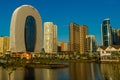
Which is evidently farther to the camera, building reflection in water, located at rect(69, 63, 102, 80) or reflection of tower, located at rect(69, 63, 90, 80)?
reflection of tower, located at rect(69, 63, 90, 80)

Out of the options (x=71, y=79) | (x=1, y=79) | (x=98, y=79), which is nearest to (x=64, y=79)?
(x=71, y=79)

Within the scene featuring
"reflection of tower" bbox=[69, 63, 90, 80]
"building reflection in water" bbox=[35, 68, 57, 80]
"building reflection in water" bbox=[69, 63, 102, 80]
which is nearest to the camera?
"building reflection in water" bbox=[69, 63, 102, 80]

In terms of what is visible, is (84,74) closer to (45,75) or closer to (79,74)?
(79,74)

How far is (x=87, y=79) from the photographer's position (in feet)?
273

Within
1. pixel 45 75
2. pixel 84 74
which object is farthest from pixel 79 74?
pixel 45 75

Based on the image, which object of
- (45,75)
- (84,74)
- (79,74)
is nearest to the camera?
(45,75)

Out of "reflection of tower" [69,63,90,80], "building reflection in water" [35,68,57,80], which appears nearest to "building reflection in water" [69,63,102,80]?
"reflection of tower" [69,63,90,80]

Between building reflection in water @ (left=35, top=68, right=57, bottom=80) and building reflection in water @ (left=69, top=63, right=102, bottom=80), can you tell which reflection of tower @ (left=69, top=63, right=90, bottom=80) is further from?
building reflection in water @ (left=35, top=68, right=57, bottom=80)

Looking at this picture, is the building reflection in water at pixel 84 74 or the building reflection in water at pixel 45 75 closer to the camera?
the building reflection in water at pixel 84 74

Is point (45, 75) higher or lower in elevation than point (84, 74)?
lower

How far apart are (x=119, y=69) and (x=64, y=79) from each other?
45.2 m

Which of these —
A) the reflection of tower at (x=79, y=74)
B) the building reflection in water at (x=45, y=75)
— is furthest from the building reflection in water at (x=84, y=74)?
the building reflection in water at (x=45, y=75)

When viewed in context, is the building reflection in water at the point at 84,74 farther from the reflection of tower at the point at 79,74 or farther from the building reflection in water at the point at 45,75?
the building reflection in water at the point at 45,75

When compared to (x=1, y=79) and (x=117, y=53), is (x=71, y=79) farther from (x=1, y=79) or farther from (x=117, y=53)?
(x=117, y=53)
